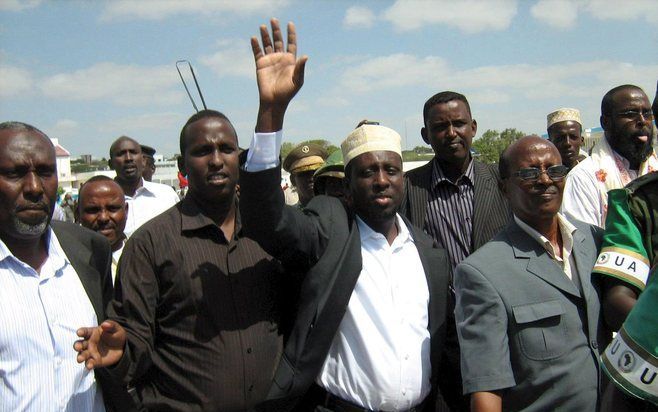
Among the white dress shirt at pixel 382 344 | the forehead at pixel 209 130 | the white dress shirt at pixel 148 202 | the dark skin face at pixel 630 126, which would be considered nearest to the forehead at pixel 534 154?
the white dress shirt at pixel 382 344

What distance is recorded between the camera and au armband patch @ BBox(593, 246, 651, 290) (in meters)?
2.10

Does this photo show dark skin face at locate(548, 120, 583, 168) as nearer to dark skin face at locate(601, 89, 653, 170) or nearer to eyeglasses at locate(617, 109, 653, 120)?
dark skin face at locate(601, 89, 653, 170)

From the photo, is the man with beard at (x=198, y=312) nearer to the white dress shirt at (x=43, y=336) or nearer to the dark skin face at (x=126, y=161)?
the white dress shirt at (x=43, y=336)

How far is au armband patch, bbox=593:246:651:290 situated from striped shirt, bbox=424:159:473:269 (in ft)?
3.37

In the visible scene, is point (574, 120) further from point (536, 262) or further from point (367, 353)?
point (367, 353)

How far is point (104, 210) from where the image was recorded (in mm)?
3617

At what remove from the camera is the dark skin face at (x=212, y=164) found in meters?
2.56

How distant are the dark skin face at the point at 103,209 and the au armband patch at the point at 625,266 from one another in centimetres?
283

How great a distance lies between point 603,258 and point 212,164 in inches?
67.5

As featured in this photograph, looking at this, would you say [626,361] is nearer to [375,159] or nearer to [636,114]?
[375,159]

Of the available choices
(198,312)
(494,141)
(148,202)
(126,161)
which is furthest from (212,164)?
(494,141)

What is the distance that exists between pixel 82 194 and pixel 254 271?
1.75m

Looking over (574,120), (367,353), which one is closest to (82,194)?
(367,353)

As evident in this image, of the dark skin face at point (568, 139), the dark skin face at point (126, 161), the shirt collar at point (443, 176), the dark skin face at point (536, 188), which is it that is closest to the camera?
the dark skin face at point (536, 188)
